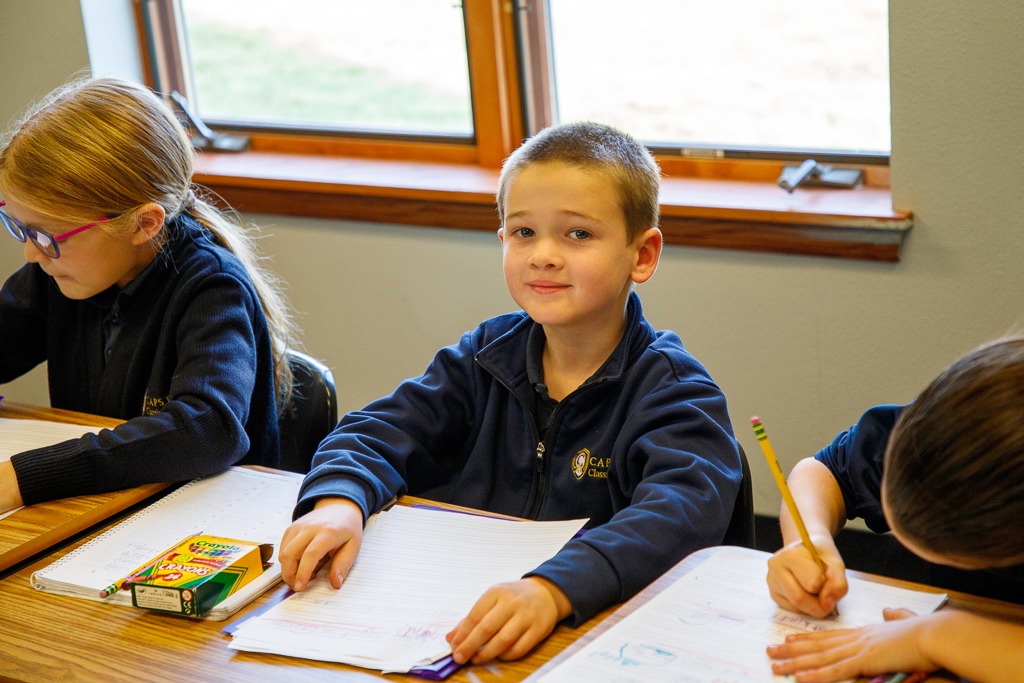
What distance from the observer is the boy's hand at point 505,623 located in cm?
106

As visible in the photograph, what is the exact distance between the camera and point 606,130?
5.06 feet

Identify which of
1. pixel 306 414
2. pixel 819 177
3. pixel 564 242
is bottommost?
pixel 306 414

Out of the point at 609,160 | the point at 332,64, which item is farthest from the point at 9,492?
the point at 332,64

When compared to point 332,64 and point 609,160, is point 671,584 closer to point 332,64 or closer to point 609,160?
point 609,160

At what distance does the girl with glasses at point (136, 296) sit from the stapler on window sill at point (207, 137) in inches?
52.1

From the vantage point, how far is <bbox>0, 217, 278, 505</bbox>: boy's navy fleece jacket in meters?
1.49

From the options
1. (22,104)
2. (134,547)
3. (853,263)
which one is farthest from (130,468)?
(22,104)

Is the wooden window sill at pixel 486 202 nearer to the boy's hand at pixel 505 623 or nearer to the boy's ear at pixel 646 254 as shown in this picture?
the boy's ear at pixel 646 254

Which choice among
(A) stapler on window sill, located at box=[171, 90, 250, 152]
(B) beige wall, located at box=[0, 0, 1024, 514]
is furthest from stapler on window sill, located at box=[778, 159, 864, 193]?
(A) stapler on window sill, located at box=[171, 90, 250, 152]

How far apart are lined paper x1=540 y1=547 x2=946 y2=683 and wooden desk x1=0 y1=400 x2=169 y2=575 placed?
72cm

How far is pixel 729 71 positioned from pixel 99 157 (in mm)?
1447

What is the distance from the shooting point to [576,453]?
1478mm

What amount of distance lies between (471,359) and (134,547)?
1.74 ft

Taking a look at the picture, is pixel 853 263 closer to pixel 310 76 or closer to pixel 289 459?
pixel 289 459
